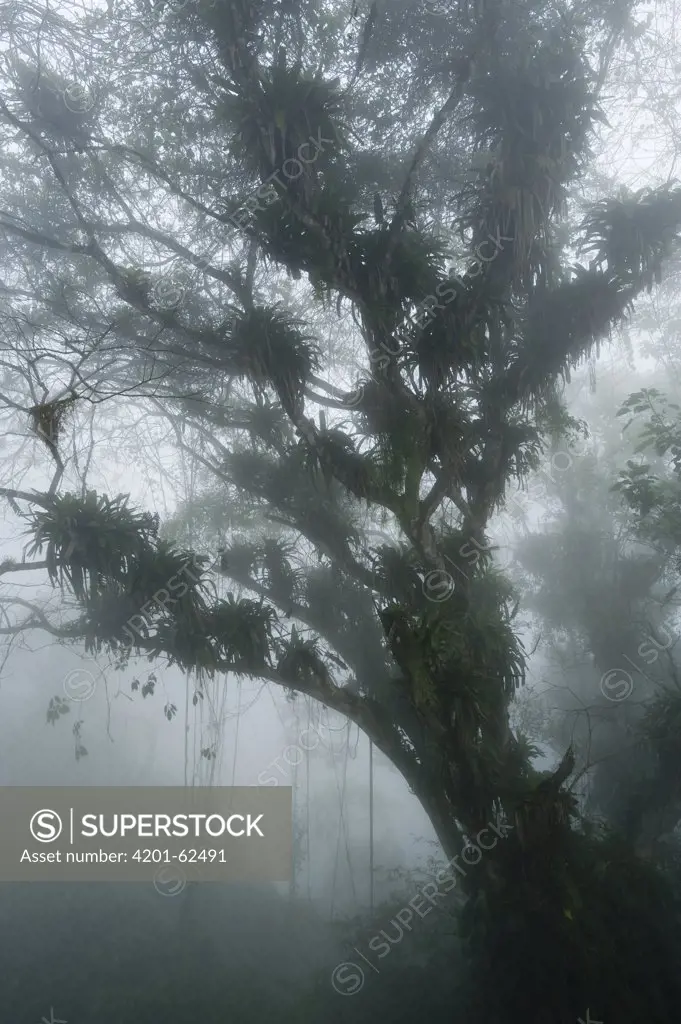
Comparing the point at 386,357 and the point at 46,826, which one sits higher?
the point at 386,357

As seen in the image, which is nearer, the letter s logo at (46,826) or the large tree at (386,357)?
the large tree at (386,357)

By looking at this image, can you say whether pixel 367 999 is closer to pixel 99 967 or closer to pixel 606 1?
pixel 99 967

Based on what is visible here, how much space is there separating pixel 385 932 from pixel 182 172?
7305 mm

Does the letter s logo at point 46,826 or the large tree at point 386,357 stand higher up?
the large tree at point 386,357

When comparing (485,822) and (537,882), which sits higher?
(485,822)

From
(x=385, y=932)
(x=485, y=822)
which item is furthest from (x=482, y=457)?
(x=385, y=932)

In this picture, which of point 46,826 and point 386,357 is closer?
point 386,357

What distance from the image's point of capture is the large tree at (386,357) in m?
4.53

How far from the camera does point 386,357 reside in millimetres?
5453

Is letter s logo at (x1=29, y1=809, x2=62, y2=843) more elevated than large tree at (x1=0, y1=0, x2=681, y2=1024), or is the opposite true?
large tree at (x1=0, y1=0, x2=681, y2=1024)

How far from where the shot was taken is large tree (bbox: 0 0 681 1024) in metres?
4.53

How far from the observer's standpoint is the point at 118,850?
9.00 metres

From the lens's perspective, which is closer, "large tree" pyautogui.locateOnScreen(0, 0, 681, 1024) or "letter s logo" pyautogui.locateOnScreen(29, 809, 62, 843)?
"large tree" pyautogui.locateOnScreen(0, 0, 681, 1024)

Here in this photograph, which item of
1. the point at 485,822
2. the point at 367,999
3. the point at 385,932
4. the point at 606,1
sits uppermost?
the point at 606,1
